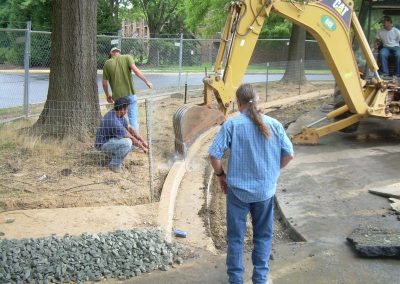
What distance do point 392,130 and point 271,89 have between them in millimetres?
7755

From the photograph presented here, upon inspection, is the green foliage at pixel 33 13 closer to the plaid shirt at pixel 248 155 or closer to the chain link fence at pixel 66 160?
the chain link fence at pixel 66 160

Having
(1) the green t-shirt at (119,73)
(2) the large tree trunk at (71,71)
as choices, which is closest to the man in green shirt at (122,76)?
(1) the green t-shirt at (119,73)

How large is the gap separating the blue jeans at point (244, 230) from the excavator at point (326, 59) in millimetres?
4357

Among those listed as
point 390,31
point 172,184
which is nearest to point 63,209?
point 172,184

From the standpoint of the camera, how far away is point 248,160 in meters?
4.31

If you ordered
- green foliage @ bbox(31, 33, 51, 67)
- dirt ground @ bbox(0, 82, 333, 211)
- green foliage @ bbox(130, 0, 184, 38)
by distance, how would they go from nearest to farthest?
dirt ground @ bbox(0, 82, 333, 211)
green foliage @ bbox(31, 33, 51, 67)
green foliage @ bbox(130, 0, 184, 38)

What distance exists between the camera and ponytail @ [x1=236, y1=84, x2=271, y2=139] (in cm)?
425

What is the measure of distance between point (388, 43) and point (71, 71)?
6.45 m

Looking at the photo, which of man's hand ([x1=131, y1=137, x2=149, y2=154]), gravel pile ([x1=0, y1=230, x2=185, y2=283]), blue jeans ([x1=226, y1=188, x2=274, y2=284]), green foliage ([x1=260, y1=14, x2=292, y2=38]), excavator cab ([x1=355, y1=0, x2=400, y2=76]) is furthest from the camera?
green foliage ([x1=260, y1=14, x2=292, y2=38])

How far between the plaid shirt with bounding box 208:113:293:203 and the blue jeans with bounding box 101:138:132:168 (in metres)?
3.38

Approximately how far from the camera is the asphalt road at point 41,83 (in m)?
15.1

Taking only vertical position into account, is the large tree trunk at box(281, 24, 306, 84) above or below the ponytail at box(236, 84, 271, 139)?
above

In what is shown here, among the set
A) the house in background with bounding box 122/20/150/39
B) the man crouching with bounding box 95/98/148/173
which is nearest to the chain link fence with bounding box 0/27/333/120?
the man crouching with bounding box 95/98/148/173

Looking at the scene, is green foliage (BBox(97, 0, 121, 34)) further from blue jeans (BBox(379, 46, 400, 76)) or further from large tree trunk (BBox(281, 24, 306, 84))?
blue jeans (BBox(379, 46, 400, 76))
